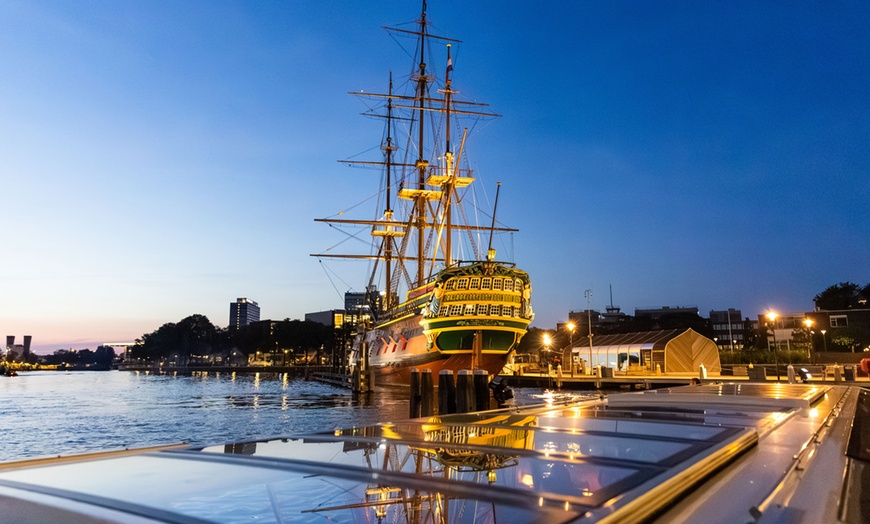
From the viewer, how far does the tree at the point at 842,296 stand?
8324 centimetres

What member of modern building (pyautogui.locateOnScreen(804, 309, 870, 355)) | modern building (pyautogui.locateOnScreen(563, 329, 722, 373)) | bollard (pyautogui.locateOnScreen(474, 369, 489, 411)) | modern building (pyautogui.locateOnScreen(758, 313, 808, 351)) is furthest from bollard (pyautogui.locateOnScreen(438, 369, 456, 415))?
modern building (pyautogui.locateOnScreen(758, 313, 808, 351))

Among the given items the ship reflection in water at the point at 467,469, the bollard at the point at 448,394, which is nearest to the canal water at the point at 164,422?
the bollard at the point at 448,394

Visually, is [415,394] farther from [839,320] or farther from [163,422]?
[839,320]

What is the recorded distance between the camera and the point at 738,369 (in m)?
37.0

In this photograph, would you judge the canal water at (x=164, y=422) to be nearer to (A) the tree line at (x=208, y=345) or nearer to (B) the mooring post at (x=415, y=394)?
(B) the mooring post at (x=415, y=394)

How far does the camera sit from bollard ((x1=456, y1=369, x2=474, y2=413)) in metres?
16.3

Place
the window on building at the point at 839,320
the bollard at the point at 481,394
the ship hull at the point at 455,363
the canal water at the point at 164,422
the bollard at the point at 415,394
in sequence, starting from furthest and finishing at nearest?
the window on building at the point at 839,320, the ship hull at the point at 455,363, the canal water at the point at 164,422, the bollard at the point at 415,394, the bollard at the point at 481,394

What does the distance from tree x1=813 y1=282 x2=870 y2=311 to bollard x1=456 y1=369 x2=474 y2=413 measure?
85731mm

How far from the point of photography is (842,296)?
85.3 metres

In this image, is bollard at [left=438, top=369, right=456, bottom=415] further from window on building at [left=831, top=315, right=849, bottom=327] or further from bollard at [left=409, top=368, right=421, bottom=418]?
window on building at [left=831, top=315, right=849, bottom=327]

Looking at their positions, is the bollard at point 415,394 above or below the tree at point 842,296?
below

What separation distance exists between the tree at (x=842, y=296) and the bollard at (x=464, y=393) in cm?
8573

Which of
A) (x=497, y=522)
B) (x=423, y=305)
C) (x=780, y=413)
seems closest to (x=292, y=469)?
(x=497, y=522)

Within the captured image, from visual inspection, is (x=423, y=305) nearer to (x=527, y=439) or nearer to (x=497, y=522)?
(x=527, y=439)
